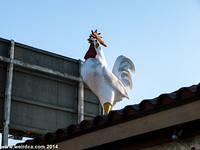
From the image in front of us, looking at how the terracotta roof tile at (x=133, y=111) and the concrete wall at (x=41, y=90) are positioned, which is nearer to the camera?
the terracotta roof tile at (x=133, y=111)

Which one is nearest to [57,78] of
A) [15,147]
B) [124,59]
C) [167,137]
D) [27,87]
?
[27,87]

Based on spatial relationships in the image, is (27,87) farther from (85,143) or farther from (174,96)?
(174,96)

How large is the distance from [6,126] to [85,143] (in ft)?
18.3

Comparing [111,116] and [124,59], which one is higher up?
[124,59]

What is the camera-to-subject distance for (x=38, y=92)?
39.4ft

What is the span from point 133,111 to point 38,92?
7.00m

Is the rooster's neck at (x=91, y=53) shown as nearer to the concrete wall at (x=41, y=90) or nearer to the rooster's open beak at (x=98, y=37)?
the rooster's open beak at (x=98, y=37)

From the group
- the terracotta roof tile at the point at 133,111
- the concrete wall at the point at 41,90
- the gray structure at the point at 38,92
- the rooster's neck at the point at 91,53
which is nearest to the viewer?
the terracotta roof tile at the point at 133,111

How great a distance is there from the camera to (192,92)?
186 inches

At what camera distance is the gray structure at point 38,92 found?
1133cm

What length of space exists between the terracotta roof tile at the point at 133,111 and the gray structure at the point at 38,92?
16.2 feet

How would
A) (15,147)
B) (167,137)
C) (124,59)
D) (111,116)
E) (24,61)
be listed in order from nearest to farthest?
(167,137), (111,116), (15,147), (124,59), (24,61)

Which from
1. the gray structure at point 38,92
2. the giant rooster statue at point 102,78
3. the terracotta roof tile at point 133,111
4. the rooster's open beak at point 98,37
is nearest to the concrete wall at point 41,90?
the gray structure at point 38,92

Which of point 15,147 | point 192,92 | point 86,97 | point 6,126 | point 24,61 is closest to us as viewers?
point 192,92
